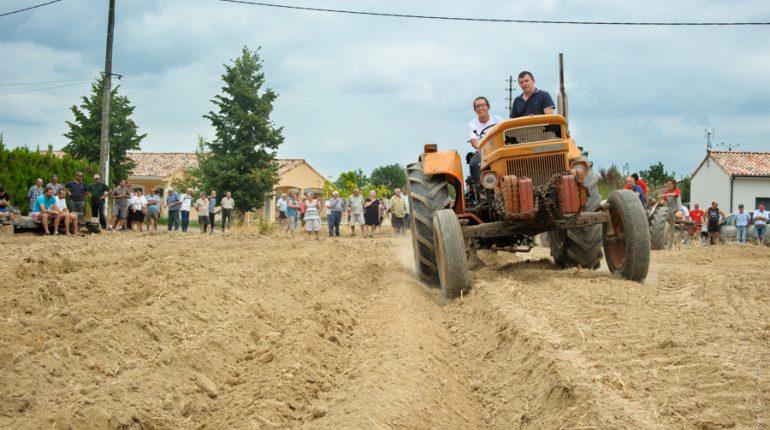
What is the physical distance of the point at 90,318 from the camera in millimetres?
5766

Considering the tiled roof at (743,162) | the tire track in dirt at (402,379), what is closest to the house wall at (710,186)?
the tiled roof at (743,162)

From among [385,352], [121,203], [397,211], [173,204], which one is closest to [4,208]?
[121,203]

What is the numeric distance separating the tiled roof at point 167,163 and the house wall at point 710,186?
26419mm

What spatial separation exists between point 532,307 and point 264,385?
2.46m

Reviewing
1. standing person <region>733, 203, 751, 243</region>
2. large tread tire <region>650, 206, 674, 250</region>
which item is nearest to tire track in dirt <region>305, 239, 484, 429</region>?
large tread tire <region>650, 206, 674, 250</region>

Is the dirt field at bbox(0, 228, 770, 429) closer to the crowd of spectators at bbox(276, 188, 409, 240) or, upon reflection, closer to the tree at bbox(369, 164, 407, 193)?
the crowd of spectators at bbox(276, 188, 409, 240)

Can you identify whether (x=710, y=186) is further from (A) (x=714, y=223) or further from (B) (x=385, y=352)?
(B) (x=385, y=352)

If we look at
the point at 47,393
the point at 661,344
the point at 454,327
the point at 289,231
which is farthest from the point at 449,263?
the point at 289,231

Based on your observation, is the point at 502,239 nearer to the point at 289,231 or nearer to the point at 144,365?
the point at 144,365

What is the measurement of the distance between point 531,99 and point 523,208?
1658mm

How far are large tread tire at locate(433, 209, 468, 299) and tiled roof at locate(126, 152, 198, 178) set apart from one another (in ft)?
147

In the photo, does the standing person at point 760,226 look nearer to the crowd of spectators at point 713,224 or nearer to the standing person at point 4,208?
the crowd of spectators at point 713,224

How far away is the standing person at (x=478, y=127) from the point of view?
8758mm

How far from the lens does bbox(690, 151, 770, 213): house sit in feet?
122
